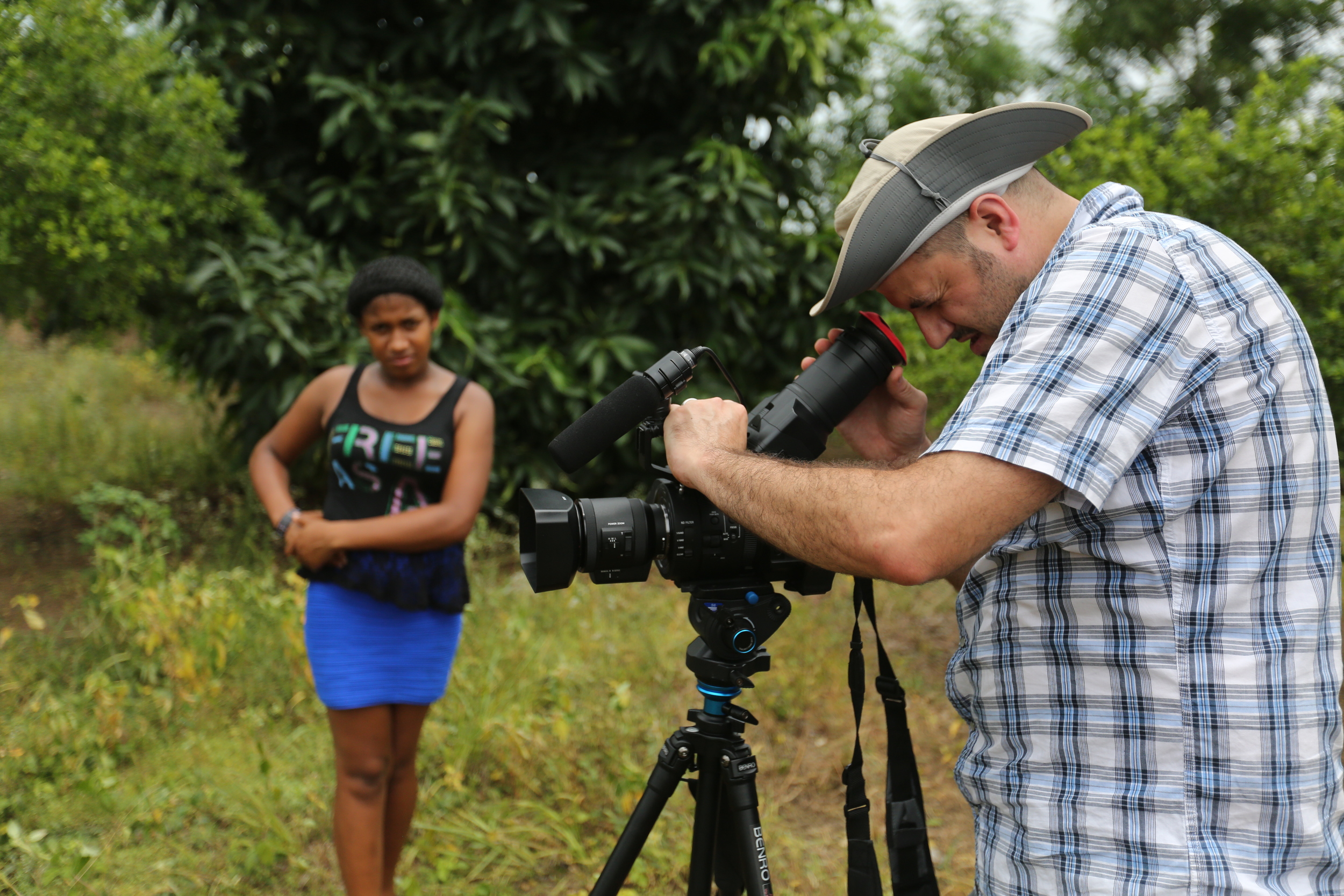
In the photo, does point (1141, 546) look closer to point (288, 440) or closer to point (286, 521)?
point (286, 521)

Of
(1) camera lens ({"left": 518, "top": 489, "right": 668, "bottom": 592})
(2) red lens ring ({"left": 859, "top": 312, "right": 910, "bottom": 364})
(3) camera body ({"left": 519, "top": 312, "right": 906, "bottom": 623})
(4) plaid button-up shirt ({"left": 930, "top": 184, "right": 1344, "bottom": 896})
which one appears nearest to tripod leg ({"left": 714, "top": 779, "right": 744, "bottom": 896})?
(3) camera body ({"left": 519, "top": 312, "right": 906, "bottom": 623})

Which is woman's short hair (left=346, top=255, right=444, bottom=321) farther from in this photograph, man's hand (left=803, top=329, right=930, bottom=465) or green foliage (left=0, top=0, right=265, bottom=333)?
green foliage (left=0, top=0, right=265, bottom=333)

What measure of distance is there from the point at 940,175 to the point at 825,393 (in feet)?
1.52

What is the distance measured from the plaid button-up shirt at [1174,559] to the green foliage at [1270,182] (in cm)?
258

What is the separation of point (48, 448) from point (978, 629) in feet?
22.9

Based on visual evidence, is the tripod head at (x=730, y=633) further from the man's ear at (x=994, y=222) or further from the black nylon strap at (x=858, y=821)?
the man's ear at (x=994, y=222)

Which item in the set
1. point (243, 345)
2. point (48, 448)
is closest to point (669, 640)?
point (243, 345)

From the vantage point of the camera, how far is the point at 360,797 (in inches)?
A: 101

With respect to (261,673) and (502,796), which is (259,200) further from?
(502,796)

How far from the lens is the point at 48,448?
661cm

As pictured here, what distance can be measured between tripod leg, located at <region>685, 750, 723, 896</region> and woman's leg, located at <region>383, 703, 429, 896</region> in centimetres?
113

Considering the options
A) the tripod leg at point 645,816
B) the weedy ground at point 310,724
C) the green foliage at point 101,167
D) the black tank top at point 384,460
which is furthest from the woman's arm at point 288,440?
the green foliage at point 101,167

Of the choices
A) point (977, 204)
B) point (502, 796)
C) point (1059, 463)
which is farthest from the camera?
point (502, 796)

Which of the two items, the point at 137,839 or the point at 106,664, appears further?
the point at 106,664
